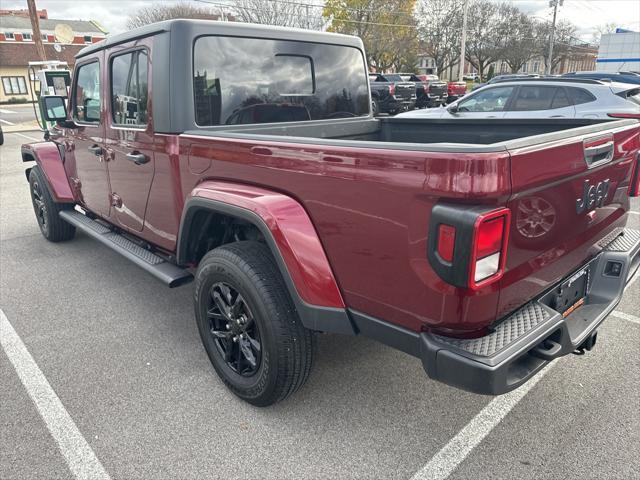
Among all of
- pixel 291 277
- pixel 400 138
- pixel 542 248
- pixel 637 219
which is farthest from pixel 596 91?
pixel 291 277

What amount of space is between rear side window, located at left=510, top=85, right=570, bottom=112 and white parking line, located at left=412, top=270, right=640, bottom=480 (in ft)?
20.6

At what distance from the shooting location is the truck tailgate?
5.66 ft

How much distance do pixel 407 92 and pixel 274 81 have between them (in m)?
16.2

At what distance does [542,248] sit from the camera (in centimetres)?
195

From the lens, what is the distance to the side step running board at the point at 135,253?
3.08 meters

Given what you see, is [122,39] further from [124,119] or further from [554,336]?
[554,336]

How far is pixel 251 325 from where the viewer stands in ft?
8.23

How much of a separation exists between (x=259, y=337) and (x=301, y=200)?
0.77m

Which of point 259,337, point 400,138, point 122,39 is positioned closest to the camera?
point 259,337

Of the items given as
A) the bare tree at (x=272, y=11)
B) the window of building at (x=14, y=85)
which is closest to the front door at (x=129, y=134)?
the bare tree at (x=272, y=11)

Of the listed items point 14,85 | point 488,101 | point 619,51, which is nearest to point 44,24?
point 14,85

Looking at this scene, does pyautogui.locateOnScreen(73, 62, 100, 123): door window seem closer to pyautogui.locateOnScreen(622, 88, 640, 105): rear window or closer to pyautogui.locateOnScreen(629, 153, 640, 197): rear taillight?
pyautogui.locateOnScreen(629, 153, 640, 197): rear taillight

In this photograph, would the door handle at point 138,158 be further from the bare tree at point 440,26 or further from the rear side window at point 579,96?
the bare tree at point 440,26

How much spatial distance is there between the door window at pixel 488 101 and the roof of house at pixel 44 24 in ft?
192
